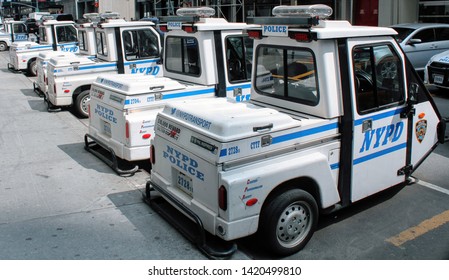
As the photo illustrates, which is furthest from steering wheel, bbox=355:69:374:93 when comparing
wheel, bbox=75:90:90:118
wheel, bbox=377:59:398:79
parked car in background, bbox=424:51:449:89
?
parked car in background, bbox=424:51:449:89

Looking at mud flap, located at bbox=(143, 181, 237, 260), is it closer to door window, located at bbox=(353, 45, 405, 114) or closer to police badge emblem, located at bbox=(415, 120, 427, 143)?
door window, located at bbox=(353, 45, 405, 114)

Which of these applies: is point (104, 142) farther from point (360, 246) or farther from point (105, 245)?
point (360, 246)

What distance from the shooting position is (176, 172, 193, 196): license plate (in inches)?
188

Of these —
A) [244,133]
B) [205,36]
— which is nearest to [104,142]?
[205,36]

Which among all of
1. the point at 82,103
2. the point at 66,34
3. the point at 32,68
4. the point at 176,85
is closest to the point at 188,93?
the point at 176,85

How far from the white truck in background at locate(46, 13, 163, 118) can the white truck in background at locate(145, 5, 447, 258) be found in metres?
4.89

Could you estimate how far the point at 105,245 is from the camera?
4.82 m

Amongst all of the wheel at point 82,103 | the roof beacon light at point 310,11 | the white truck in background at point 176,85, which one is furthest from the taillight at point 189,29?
the wheel at point 82,103

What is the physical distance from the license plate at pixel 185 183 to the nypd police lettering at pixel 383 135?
1815 millimetres

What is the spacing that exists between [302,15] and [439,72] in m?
8.09

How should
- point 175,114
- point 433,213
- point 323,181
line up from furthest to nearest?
point 433,213 → point 175,114 → point 323,181

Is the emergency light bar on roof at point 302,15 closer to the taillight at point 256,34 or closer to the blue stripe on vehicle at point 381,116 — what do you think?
the taillight at point 256,34

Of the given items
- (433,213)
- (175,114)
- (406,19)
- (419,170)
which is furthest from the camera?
(406,19)

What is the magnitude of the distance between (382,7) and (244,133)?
1685cm
